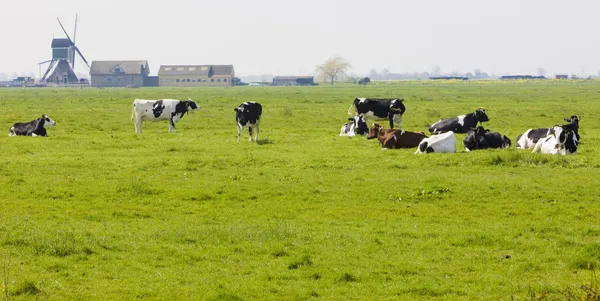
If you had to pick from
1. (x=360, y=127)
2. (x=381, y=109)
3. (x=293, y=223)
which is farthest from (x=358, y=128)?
(x=293, y=223)

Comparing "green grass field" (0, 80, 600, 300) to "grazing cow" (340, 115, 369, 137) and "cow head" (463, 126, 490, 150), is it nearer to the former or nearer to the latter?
"cow head" (463, 126, 490, 150)

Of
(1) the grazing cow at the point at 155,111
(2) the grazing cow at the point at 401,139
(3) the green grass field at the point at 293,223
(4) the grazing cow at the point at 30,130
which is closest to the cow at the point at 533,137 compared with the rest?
(3) the green grass field at the point at 293,223

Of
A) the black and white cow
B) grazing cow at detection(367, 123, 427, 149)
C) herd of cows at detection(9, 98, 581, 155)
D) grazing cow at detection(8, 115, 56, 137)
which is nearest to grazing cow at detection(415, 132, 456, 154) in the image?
herd of cows at detection(9, 98, 581, 155)

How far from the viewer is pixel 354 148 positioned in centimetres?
2591

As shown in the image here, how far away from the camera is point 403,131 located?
25.6 m

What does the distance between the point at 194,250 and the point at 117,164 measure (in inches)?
417

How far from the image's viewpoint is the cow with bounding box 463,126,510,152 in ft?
79.0

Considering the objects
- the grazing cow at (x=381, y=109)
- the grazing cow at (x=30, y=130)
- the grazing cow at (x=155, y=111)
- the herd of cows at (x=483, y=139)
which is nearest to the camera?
the herd of cows at (x=483, y=139)

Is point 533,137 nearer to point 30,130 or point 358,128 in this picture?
point 358,128

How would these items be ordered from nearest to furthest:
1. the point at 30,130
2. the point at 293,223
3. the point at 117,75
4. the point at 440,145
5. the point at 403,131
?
the point at 293,223, the point at 440,145, the point at 403,131, the point at 30,130, the point at 117,75

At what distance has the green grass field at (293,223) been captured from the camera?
411 inches

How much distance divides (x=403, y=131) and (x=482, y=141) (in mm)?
2819

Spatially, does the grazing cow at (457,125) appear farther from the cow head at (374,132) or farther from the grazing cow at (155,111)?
the grazing cow at (155,111)

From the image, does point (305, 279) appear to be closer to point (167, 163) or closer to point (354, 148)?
point (167, 163)
